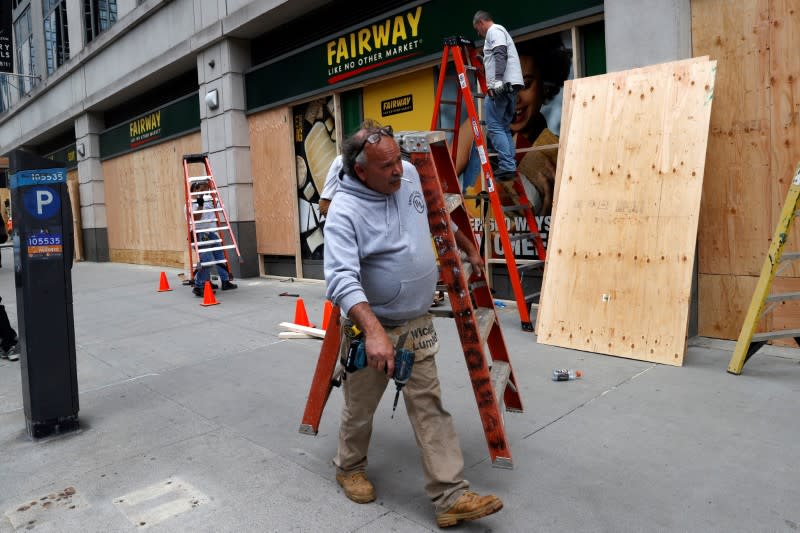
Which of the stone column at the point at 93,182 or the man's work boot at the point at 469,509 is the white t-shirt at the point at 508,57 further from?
the stone column at the point at 93,182

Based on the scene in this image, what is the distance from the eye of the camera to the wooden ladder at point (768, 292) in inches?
177

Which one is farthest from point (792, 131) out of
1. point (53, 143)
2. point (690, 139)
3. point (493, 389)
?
point (53, 143)

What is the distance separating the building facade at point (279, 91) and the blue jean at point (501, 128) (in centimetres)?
101

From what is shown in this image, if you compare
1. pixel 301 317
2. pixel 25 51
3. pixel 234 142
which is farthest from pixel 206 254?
pixel 25 51

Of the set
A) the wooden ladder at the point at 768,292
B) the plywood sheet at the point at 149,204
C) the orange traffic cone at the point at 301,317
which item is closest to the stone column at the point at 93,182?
the plywood sheet at the point at 149,204

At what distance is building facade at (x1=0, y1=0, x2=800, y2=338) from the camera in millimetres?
5570

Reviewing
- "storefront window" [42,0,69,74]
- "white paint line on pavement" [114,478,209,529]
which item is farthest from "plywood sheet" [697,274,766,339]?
"storefront window" [42,0,69,74]

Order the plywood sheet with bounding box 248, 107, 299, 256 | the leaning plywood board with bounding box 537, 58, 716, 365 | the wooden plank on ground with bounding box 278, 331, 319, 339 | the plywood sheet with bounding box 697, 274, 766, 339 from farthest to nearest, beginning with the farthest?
1. the plywood sheet with bounding box 248, 107, 299, 256
2. the wooden plank on ground with bounding box 278, 331, 319, 339
3. the plywood sheet with bounding box 697, 274, 766, 339
4. the leaning plywood board with bounding box 537, 58, 716, 365

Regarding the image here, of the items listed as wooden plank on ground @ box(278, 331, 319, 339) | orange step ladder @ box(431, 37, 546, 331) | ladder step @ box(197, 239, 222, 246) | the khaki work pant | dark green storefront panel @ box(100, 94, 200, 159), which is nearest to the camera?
the khaki work pant

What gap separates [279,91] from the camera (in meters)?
11.3

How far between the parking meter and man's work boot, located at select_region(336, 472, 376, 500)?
7.33 ft

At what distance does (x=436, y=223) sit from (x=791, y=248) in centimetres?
361

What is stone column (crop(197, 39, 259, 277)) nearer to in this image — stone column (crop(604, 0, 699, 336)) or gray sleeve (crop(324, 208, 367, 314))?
stone column (crop(604, 0, 699, 336))

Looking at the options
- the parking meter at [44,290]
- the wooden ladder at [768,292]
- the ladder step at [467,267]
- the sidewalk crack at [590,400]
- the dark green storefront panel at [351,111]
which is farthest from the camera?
the dark green storefront panel at [351,111]
